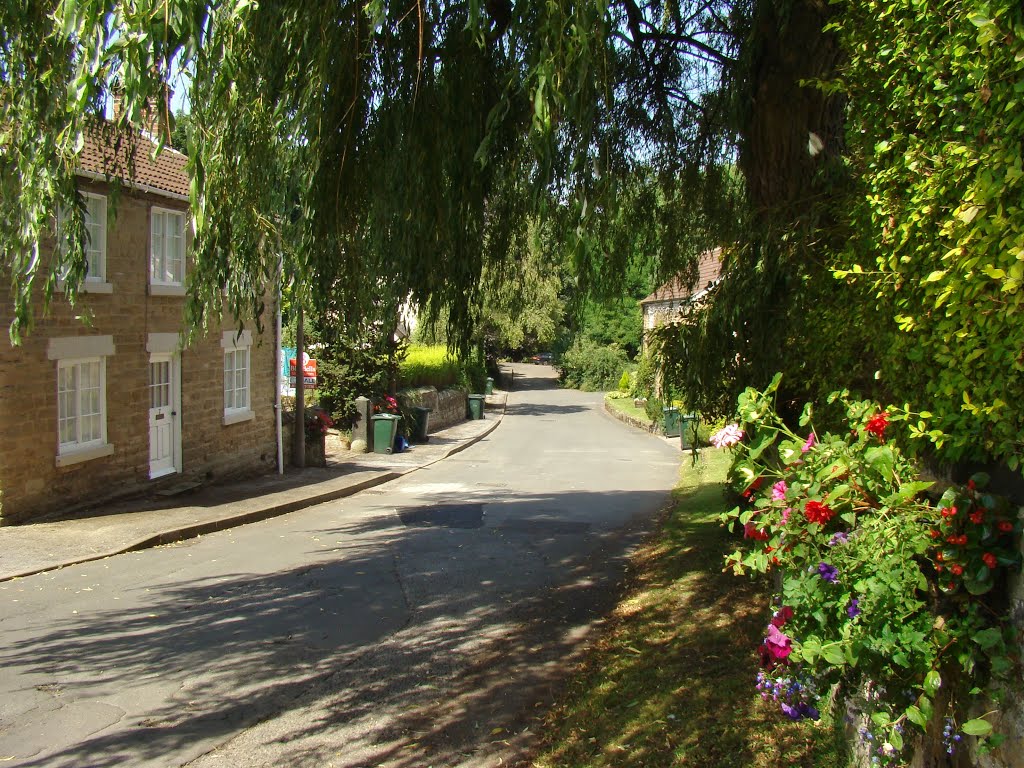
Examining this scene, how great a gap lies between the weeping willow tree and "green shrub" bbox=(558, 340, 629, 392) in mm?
51175

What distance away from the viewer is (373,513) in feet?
51.6

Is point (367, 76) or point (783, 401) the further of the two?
point (367, 76)

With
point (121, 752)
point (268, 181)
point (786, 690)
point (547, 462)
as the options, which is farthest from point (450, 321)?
point (547, 462)

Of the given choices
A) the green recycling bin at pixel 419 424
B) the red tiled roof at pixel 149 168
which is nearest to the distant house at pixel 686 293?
the red tiled roof at pixel 149 168

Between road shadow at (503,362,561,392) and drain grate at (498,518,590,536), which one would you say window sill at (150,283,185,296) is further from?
road shadow at (503,362,561,392)

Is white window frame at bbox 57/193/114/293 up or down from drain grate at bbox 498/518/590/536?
up

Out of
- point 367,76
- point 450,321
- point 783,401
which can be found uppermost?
point 367,76

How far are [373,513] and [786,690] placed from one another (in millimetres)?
12683

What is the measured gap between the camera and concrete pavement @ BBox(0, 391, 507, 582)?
1156 cm

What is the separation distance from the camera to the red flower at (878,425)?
3459 mm

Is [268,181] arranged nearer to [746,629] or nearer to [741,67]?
[741,67]

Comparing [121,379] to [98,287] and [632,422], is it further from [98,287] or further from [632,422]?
[632,422]

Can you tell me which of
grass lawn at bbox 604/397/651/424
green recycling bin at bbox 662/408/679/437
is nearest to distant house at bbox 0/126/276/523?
green recycling bin at bbox 662/408/679/437

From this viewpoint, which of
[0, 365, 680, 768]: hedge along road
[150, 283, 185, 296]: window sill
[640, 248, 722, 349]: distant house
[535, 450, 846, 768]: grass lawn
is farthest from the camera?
[150, 283, 185, 296]: window sill
